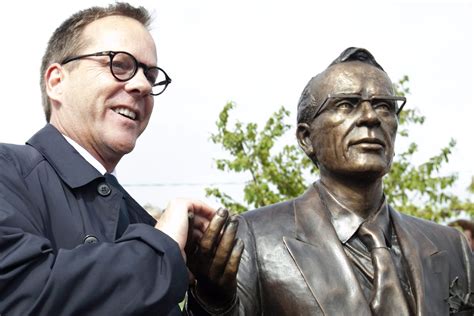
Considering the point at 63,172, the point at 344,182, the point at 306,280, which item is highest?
the point at 63,172

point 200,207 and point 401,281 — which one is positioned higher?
point 200,207

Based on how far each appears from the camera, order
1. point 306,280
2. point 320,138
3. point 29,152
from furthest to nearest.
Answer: point 320,138 < point 306,280 < point 29,152

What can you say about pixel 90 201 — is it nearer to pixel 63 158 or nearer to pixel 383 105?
pixel 63 158

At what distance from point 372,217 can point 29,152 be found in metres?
1.77

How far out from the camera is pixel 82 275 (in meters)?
2.01

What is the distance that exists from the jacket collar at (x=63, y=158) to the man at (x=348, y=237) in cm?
106

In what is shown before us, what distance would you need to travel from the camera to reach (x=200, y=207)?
2.48m

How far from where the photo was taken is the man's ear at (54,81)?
2.65m

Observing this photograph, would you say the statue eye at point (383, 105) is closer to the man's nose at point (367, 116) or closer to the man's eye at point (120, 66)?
the man's nose at point (367, 116)

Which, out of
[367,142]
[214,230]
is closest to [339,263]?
[367,142]

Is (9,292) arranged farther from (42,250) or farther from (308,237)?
(308,237)

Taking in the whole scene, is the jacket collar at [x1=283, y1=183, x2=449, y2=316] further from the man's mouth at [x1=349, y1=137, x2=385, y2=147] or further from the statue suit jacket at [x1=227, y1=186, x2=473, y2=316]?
the man's mouth at [x1=349, y1=137, x2=385, y2=147]

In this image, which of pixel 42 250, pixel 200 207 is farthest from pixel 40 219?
pixel 200 207

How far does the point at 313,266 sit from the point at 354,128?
63 cm
